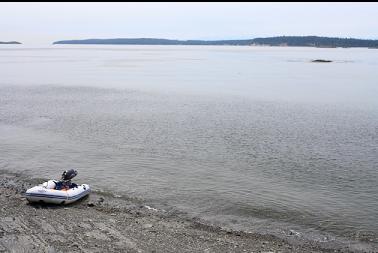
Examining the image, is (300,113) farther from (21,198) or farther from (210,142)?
(21,198)

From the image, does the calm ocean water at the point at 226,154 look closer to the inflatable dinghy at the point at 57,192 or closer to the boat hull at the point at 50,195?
the inflatable dinghy at the point at 57,192

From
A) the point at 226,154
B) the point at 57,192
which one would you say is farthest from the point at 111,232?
the point at 226,154

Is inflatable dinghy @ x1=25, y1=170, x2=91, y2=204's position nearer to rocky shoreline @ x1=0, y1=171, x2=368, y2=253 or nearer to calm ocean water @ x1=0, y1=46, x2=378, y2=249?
rocky shoreline @ x1=0, y1=171, x2=368, y2=253

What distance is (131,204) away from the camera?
698 inches

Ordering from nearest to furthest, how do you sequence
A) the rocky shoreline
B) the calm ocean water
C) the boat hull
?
the rocky shoreline → the boat hull → the calm ocean water

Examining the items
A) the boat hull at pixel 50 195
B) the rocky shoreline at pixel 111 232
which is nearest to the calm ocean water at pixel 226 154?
the rocky shoreline at pixel 111 232

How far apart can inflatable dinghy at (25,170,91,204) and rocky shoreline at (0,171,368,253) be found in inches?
10.1

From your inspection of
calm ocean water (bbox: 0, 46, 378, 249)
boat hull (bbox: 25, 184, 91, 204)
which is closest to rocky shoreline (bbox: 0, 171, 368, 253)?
boat hull (bbox: 25, 184, 91, 204)

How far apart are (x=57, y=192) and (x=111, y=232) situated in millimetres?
4202

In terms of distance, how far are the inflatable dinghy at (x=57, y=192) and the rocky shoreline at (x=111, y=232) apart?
0.26 m

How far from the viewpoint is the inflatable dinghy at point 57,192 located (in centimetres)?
1703

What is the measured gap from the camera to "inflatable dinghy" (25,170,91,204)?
17.0 m

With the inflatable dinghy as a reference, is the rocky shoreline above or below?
below

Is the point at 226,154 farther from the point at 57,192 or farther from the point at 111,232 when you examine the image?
the point at 111,232
